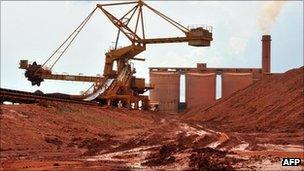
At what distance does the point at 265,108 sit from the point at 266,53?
2410 centimetres

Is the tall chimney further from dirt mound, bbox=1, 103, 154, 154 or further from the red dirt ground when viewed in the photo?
dirt mound, bbox=1, 103, 154, 154

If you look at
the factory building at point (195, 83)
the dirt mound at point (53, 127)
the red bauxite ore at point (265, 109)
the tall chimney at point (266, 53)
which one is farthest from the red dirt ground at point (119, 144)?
the factory building at point (195, 83)

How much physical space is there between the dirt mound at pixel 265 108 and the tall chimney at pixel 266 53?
357 inches

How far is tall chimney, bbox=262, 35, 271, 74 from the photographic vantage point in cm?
7138

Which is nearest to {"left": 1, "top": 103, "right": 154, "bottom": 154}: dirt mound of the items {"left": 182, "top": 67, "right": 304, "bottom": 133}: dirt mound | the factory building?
{"left": 182, "top": 67, "right": 304, "bottom": 133}: dirt mound

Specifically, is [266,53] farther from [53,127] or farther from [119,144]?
[119,144]

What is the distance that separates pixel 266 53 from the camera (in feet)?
237

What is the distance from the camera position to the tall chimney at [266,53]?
234ft

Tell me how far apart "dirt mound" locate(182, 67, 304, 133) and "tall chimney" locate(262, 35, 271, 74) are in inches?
357

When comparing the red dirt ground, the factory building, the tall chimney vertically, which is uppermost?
the tall chimney

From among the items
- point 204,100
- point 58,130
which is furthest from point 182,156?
point 204,100

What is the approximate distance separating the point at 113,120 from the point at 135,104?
19527mm

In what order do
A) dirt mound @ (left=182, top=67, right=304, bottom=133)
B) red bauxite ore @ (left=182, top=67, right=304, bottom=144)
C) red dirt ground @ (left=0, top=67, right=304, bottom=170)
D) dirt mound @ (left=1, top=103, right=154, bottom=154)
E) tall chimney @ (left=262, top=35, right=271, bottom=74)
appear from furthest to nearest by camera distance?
1. tall chimney @ (left=262, top=35, right=271, bottom=74)
2. dirt mound @ (left=182, top=67, right=304, bottom=133)
3. red bauxite ore @ (left=182, top=67, right=304, bottom=144)
4. dirt mound @ (left=1, top=103, right=154, bottom=154)
5. red dirt ground @ (left=0, top=67, right=304, bottom=170)

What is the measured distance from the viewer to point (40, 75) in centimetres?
6019
